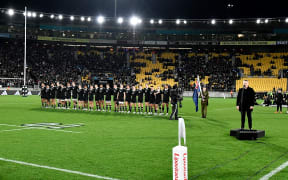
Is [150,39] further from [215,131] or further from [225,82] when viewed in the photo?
[215,131]

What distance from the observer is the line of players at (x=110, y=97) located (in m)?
19.5

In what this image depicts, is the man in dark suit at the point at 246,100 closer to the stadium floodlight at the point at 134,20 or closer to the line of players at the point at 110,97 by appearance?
the line of players at the point at 110,97

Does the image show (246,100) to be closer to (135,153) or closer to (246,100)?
(246,100)

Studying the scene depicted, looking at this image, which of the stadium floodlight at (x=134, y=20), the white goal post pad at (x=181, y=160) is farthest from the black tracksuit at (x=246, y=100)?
the stadium floodlight at (x=134, y=20)

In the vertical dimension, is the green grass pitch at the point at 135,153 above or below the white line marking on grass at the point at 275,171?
above

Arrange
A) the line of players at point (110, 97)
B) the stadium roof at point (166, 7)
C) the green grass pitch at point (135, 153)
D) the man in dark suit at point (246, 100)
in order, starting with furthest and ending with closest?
the stadium roof at point (166, 7) → the line of players at point (110, 97) → the man in dark suit at point (246, 100) → the green grass pitch at point (135, 153)

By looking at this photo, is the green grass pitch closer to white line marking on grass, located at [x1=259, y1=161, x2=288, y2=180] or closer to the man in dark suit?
white line marking on grass, located at [x1=259, y1=161, x2=288, y2=180]

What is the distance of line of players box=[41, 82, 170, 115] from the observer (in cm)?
1953

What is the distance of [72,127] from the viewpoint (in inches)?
518

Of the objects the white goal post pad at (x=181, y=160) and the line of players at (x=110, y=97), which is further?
the line of players at (x=110, y=97)

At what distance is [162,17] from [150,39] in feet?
14.7

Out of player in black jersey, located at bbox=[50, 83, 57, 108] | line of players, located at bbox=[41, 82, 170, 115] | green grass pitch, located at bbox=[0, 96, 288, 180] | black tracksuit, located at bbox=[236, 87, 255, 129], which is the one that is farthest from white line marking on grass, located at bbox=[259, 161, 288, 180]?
player in black jersey, located at bbox=[50, 83, 57, 108]

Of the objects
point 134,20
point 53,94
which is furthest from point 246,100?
point 134,20

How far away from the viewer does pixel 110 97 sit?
21094mm
